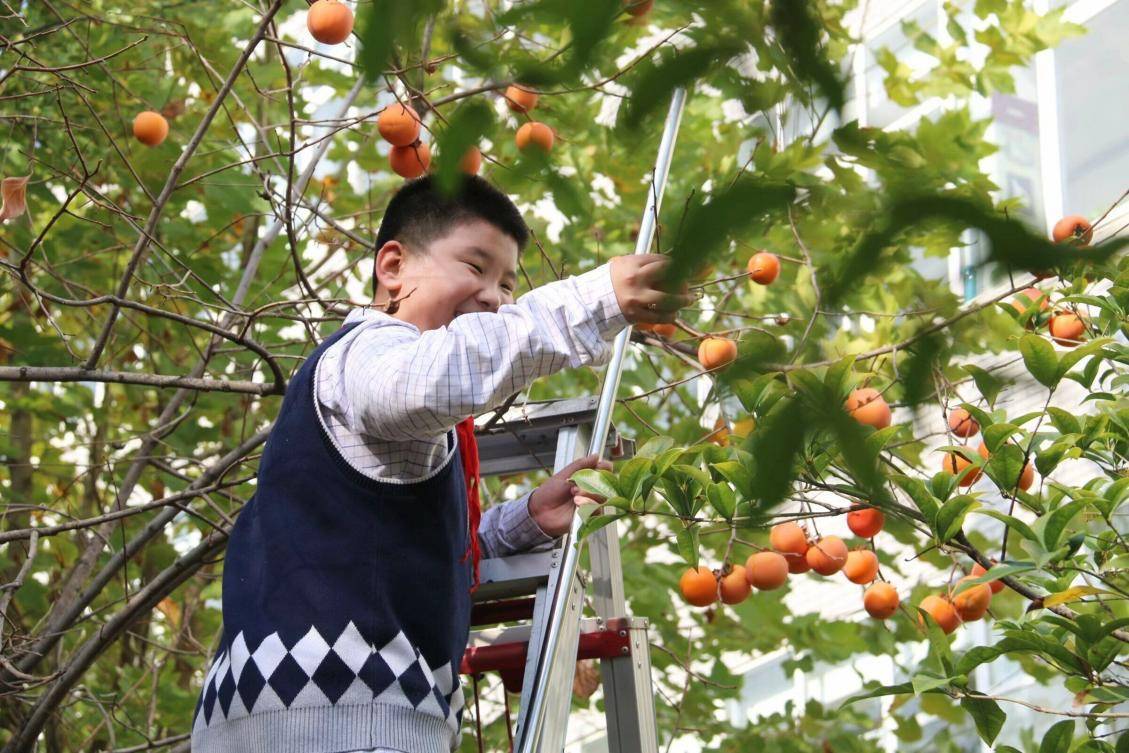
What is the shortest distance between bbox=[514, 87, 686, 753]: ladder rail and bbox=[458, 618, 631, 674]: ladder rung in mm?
159

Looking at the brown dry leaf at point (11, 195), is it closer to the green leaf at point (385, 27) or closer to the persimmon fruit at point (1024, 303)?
the green leaf at point (385, 27)

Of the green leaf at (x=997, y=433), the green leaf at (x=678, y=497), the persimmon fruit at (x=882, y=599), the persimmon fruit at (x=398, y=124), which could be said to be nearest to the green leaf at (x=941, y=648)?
the green leaf at (x=997, y=433)

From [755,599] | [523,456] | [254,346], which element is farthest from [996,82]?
[254,346]

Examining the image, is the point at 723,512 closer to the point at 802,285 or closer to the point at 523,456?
the point at 523,456

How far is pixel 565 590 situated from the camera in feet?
6.24

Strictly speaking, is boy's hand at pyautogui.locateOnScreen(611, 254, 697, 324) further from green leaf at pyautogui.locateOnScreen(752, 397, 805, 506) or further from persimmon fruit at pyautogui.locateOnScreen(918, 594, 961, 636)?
persimmon fruit at pyautogui.locateOnScreen(918, 594, 961, 636)

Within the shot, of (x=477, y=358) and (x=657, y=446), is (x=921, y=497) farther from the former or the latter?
(x=477, y=358)

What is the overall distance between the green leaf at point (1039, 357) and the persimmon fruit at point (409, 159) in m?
1.28

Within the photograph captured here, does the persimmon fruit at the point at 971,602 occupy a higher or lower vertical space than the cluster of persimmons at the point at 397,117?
lower

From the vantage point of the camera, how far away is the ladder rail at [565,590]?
5.58 feet

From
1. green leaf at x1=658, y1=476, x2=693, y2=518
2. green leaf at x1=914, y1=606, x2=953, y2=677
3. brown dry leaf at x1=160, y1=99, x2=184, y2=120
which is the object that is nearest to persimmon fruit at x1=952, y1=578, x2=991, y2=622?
green leaf at x1=914, y1=606, x2=953, y2=677

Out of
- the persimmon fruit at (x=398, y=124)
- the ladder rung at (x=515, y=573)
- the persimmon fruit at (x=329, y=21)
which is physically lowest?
the ladder rung at (x=515, y=573)

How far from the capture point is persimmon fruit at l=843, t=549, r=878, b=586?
249 cm

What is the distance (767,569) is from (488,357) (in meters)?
0.94
